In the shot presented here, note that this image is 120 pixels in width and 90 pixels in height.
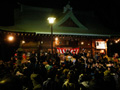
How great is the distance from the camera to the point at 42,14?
1711cm

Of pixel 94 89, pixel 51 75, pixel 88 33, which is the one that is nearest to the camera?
pixel 94 89

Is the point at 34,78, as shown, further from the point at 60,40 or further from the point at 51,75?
the point at 60,40

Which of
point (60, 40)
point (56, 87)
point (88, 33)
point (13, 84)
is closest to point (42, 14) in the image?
point (60, 40)

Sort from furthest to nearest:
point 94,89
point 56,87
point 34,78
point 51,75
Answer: point 51,75
point 34,78
point 56,87
point 94,89

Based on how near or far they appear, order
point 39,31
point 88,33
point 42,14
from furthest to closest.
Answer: point 42,14 → point 88,33 → point 39,31

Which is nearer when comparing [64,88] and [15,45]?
[64,88]

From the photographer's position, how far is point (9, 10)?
48.1 ft

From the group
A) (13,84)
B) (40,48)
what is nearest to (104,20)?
(40,48)

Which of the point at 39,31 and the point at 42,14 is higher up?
the point at 42,14

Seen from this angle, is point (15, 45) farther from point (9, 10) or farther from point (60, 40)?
point (60, 40)

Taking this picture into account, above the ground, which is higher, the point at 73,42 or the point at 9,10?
the point at 9,10

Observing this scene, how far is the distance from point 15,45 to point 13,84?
13371mm

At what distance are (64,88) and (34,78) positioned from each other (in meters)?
1.18

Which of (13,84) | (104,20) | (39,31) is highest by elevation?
(104,20)
